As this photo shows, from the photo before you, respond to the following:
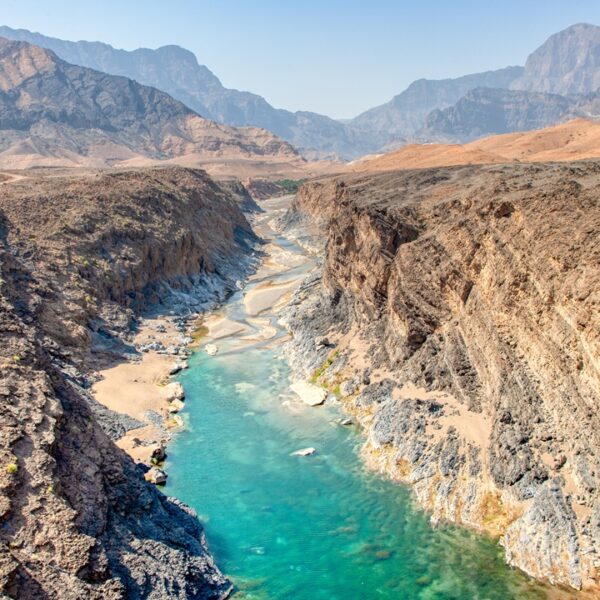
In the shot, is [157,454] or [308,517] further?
[157,454]

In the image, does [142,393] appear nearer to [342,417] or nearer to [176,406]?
[176,406]

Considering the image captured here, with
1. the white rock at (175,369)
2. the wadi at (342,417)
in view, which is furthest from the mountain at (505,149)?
the white rock at (175,369)

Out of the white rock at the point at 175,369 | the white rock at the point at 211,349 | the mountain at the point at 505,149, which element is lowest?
the white rock at the point at 175,369

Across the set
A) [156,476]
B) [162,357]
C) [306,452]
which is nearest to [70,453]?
[156,476]

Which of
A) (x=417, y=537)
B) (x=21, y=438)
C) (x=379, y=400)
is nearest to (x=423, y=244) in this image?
(x=379, y=400)

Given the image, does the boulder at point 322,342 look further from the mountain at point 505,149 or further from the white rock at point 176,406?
the mountain at point 505,149

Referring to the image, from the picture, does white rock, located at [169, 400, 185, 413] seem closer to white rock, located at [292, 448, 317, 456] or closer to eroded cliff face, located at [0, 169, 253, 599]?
eroded cliff face, located at [0, 169, 253, 599]

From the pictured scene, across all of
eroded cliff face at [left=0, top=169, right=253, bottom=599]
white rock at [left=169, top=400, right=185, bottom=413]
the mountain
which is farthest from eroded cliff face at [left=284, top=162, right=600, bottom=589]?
the mountain

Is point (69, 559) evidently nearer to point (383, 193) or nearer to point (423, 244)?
point (423, 244)
